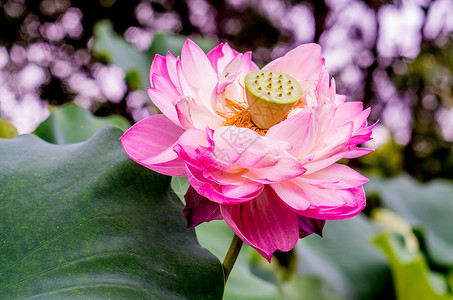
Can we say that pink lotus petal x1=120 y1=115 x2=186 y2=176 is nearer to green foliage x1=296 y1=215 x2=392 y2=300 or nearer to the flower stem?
the flower stem

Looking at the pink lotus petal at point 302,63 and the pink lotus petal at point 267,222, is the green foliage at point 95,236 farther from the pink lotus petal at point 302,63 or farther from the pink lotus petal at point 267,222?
the pink lotus petal at point 302,63

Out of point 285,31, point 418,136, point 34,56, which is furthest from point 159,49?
point 418,136

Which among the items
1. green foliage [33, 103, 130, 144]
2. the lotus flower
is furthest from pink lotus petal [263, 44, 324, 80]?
green foliage [33, 103, 130, 144]

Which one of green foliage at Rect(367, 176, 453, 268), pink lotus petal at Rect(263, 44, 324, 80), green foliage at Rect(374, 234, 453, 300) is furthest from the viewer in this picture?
green foliage at Rect(367, 176, 453, 268)

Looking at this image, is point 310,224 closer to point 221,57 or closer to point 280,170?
point 280,170

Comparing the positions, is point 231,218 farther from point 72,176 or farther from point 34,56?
point 34,56

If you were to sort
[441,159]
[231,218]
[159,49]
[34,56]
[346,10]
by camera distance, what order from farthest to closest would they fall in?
1. [441,159]
2. [346,10]
3. [34,56]
4. [159,49]
5. [231,218]
